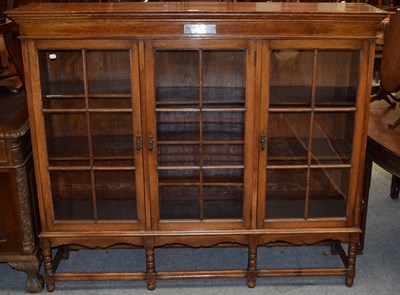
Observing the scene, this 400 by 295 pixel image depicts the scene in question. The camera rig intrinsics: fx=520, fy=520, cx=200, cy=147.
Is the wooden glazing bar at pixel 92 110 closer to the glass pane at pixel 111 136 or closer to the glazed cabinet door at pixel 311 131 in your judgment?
the glass pane at pixel 111 136

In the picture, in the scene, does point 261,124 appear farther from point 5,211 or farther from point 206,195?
point 5,211

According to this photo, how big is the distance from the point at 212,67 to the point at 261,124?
342 millimetres

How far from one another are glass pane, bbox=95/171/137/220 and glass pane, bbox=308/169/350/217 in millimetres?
871

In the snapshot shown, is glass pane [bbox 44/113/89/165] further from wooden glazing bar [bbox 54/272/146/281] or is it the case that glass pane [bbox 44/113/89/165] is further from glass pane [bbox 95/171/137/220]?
wooden glazing bar [bbox 54/272/146/281]

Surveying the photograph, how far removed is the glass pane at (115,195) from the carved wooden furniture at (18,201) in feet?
1.10

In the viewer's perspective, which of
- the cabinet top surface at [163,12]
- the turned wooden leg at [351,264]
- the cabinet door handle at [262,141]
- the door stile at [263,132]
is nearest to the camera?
the cabinet top surface at [163,12]

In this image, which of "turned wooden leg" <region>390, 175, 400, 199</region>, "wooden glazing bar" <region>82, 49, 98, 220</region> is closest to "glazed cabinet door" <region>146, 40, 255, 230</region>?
"wooden glazing bar" <region>82, 49, 98, 220</region>

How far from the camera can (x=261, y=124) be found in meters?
2.36

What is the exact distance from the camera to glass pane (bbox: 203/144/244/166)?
245 cm

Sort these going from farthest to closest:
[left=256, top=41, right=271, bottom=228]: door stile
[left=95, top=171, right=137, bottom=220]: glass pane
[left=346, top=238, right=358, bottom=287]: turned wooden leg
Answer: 1. [left=346, top=238, right=358, bottom=287]: turned wooden leg
2. [left=95, top=171, right=137, bottom=220]: glass pane
3. [left=256, top=41, right=271, bottom=228]: door stile

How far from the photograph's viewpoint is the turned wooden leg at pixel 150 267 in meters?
2.54

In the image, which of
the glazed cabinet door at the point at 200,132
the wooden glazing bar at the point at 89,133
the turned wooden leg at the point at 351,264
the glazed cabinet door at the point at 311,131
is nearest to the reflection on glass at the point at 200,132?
the glazed cabinet door at the point at 200,132

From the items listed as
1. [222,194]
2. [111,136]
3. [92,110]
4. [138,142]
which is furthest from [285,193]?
[92,110]

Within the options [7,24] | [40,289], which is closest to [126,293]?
[40,289]
